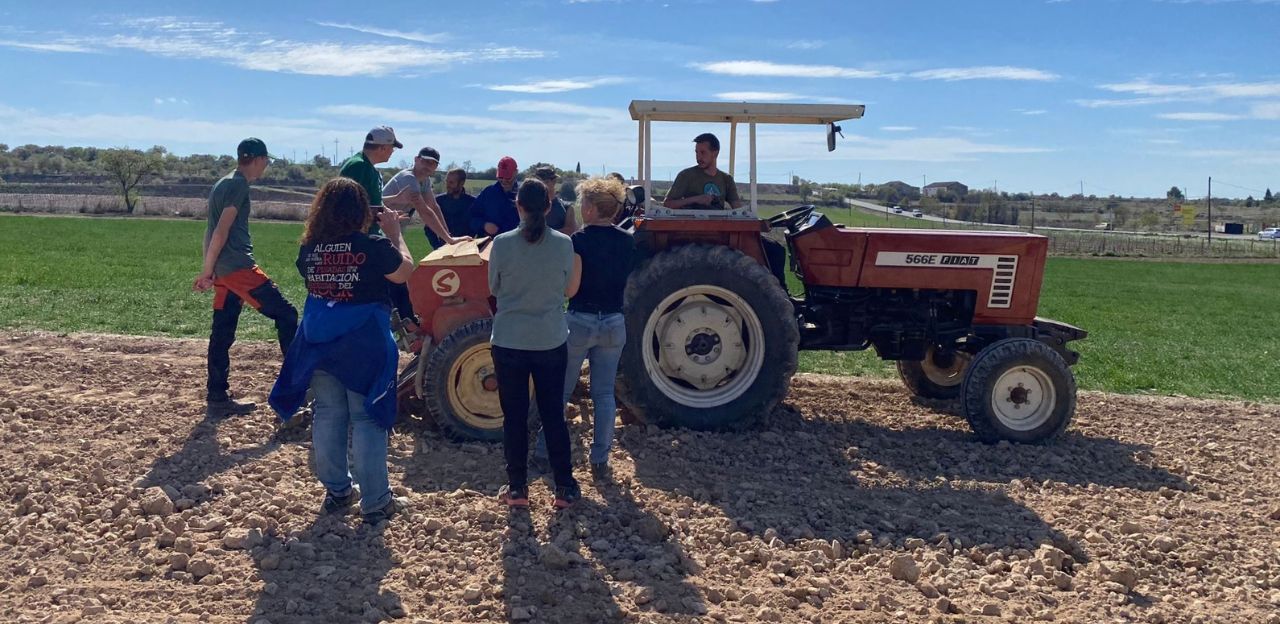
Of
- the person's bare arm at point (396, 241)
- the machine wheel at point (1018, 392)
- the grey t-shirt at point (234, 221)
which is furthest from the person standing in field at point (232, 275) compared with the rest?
the machine wheel at point (1018, 392)

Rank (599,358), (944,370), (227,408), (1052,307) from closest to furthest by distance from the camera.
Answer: (599,358)
(227,408)
(944,370)
(1052,307)

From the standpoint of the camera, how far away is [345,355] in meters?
4.61

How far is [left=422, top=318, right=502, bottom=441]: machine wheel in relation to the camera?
6.02 m

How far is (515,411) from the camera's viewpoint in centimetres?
490

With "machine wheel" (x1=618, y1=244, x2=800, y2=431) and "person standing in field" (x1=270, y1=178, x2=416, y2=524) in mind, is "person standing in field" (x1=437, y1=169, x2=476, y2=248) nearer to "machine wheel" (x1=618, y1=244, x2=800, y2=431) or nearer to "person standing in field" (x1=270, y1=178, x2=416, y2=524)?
"machine wheel" (x1=618, y1=244, x2=800, y2=431)

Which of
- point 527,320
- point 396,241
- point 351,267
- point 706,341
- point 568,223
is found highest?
point 568,223

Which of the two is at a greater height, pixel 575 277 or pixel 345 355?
pixel 575 277

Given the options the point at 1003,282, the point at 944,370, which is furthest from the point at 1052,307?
the point at 1003,282

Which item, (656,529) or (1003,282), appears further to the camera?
(1003,282)

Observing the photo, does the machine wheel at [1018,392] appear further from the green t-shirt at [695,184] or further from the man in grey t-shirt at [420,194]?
the man in grey t-shirt at [420,194]

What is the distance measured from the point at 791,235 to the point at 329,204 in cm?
331

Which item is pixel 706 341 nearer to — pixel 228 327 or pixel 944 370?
pixel 944 370

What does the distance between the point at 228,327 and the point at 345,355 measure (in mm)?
2607

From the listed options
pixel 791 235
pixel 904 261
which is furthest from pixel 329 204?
pixel 904 261
